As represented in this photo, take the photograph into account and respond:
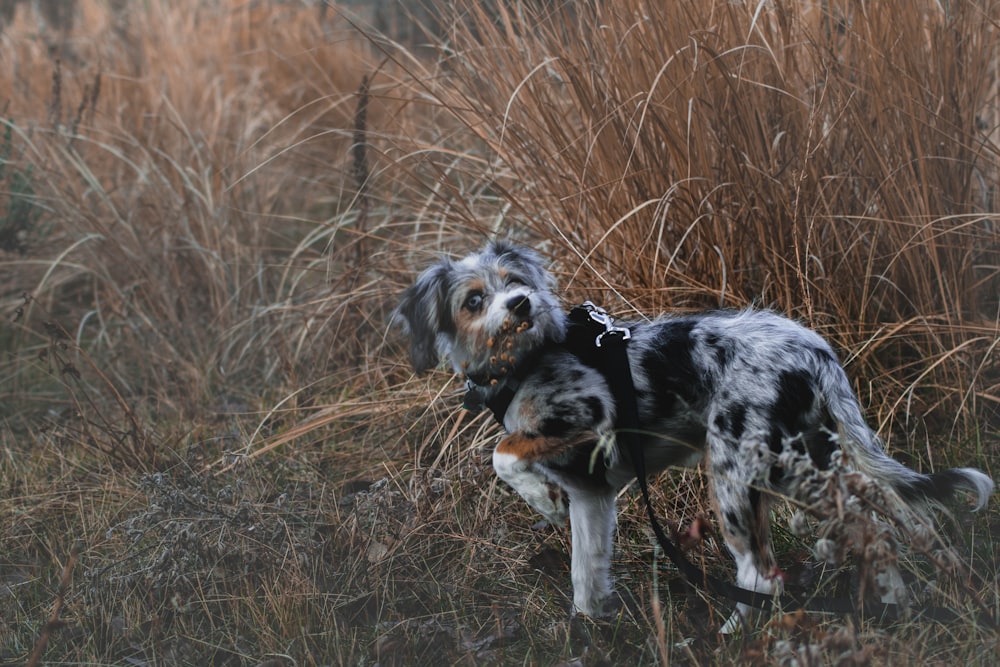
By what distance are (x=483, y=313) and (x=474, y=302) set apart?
6 cm

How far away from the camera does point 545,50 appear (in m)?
3.97

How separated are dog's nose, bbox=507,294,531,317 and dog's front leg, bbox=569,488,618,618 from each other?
1.72 feet

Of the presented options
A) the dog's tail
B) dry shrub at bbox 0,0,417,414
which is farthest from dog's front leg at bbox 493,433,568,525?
dry shrub at bbox 0,0,417,414

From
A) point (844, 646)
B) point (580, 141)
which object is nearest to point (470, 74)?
point (580, 141)

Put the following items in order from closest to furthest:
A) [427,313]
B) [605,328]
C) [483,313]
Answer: [605,328], [483,313], [427,313]

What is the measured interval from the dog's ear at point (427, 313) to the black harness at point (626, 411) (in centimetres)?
20

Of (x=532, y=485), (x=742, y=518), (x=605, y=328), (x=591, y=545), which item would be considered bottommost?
(x=591, y=545)

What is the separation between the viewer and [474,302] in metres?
2.92

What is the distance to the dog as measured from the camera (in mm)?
2494

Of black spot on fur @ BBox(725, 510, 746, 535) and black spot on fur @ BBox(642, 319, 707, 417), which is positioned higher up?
black spot on fur @ BBox(642, 319, 707, 417)

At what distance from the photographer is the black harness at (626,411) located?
246cm

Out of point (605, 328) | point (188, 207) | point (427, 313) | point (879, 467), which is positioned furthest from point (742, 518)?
point (188, 207)

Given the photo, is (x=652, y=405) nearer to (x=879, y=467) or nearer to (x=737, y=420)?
(x=737, y=420)

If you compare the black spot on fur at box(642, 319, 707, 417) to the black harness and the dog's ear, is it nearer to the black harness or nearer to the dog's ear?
the black harness
